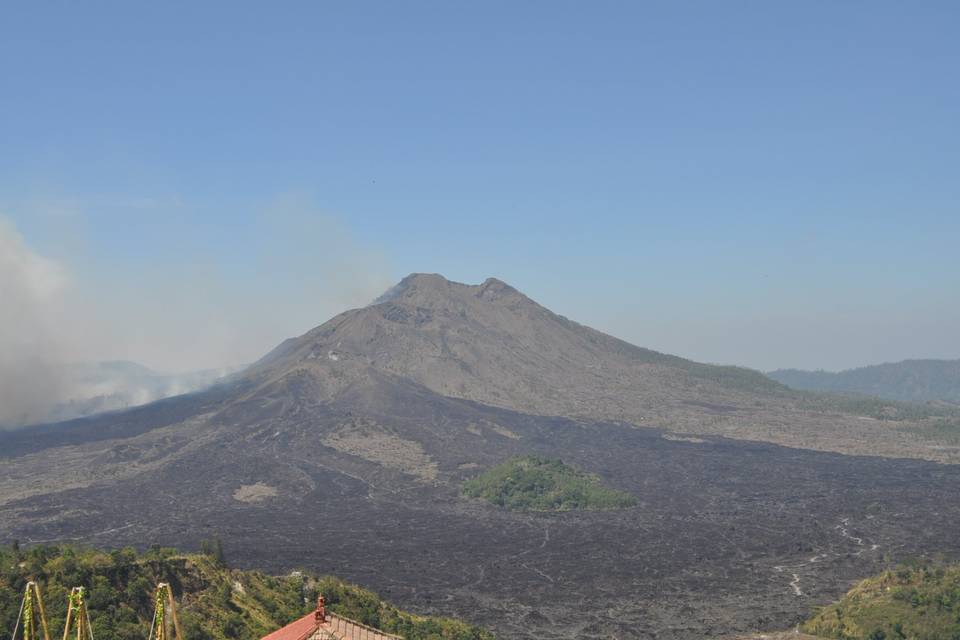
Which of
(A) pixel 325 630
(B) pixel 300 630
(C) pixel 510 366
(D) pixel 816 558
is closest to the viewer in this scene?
(A) pixel 325 630

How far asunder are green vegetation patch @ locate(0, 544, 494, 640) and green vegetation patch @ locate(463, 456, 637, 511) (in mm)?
52918

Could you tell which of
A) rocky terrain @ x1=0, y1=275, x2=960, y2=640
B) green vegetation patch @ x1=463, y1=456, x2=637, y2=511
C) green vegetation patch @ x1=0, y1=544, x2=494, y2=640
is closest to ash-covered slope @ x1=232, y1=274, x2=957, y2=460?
rocky terrain @ x1=0, y1=275, x2=960, y2=640

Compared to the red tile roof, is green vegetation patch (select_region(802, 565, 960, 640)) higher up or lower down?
lower down

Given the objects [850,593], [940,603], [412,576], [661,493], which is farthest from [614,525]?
[940,603]

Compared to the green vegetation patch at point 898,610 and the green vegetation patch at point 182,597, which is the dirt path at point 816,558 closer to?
the green vegetation patch at point 898,610

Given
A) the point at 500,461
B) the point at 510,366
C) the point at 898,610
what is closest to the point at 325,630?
the point at 898,610

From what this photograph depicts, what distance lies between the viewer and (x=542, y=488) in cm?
10069

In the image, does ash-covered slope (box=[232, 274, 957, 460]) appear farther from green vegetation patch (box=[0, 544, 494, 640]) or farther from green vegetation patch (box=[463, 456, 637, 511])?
green vegetation patch (box=[0, 544, 494, 640])

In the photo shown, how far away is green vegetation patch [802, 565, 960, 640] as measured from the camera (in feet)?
150

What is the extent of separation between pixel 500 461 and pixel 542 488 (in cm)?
1819

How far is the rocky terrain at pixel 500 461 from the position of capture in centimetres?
6431

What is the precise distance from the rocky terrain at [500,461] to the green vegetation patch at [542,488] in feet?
9.52

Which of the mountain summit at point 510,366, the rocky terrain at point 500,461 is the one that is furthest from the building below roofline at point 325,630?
the mountain summit at point 510,366

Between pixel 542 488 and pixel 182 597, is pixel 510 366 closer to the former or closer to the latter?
pixel 542 488
